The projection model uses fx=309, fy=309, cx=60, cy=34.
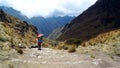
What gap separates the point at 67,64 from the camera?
26.2 m

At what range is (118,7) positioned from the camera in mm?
174125

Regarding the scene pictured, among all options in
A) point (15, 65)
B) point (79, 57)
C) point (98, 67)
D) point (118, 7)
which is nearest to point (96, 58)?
point (79, 57)

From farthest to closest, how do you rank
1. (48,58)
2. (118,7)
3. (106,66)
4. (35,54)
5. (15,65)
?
(118,7)
(35,54)
(48,58)
(106,66)
(15,65)

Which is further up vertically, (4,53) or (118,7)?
(118,7)

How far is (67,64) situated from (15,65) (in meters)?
4.44

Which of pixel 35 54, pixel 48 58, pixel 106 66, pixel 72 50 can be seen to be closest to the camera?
pixel 106 66

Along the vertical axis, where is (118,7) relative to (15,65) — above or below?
above

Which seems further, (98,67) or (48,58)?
(48,58)

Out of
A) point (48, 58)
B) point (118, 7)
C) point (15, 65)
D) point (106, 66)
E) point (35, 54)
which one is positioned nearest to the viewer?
point (15, 65)

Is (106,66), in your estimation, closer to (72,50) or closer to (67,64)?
(67,64)

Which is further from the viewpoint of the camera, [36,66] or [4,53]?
[4,53]

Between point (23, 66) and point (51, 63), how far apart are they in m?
2.65

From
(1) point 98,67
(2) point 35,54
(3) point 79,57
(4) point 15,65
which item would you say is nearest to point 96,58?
(3) point 79,57

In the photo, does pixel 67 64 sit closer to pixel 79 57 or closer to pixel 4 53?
pixel 79 57
